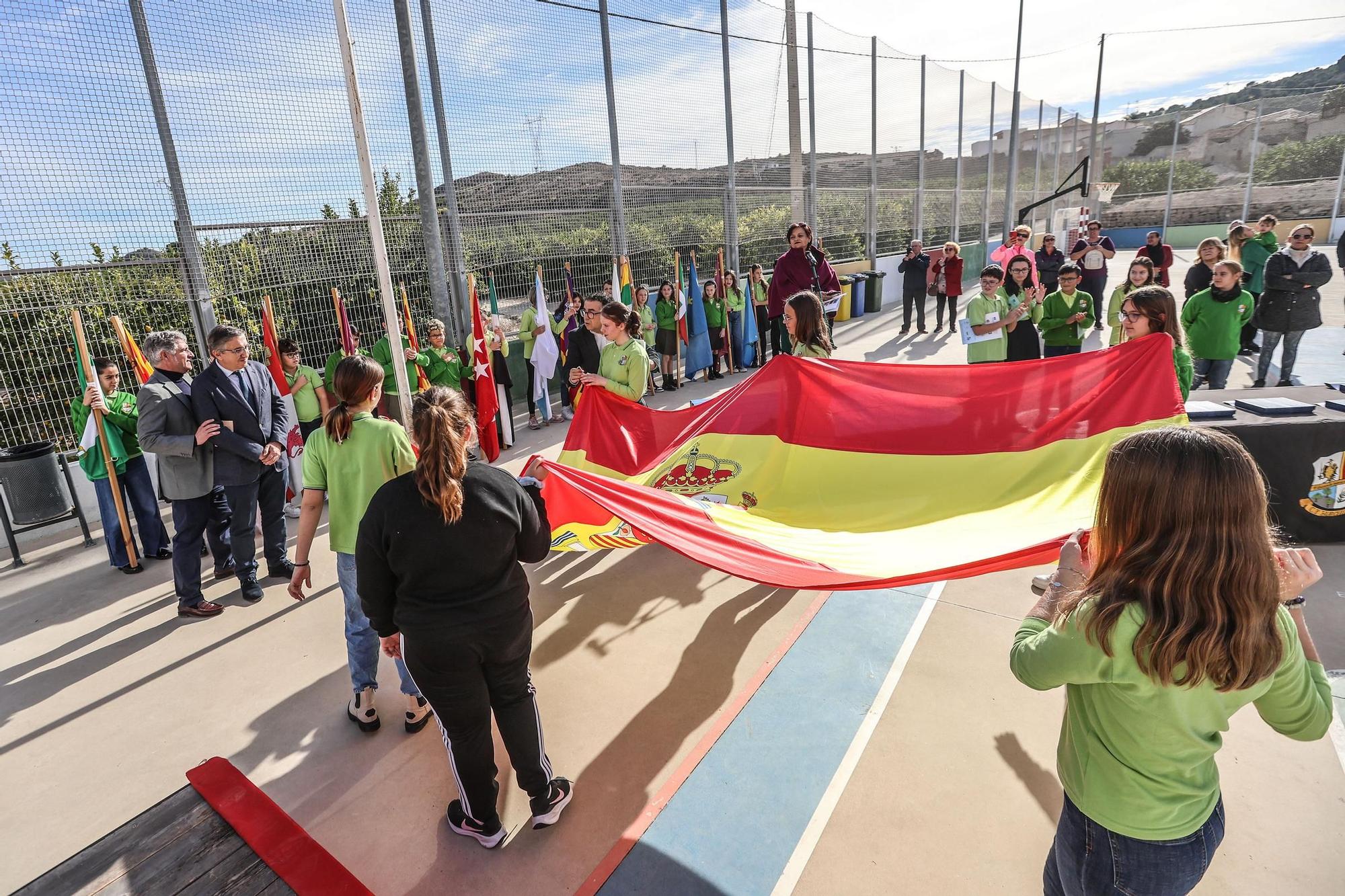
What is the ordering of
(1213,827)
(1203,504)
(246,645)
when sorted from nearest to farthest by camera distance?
1. (1203,504)
2. (1213,827)
3. (246,645)

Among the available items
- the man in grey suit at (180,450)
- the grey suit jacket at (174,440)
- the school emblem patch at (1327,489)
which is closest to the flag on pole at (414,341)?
the man in grey suit at (180,450)

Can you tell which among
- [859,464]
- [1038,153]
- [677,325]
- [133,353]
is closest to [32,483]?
[133,353]

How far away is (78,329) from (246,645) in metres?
2.92

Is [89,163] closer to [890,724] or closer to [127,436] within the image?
[127,436]

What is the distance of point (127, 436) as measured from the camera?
583 centimetres

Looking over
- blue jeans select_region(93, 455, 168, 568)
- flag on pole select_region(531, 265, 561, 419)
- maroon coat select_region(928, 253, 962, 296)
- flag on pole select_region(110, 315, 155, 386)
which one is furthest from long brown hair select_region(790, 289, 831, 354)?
maroon coat select_region(928, 253, 962, 296)

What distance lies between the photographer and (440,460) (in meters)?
2.46

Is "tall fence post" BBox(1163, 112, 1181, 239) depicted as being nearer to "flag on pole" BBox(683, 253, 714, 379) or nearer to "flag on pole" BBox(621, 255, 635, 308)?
"flag on pole" BBox(683, 253, 714, 379)

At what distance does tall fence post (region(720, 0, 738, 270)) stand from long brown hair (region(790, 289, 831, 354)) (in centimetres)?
909

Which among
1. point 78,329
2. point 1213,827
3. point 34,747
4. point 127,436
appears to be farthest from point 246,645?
point 1213,827

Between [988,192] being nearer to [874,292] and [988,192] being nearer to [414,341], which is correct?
[874,292]

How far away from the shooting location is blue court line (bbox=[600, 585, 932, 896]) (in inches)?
110

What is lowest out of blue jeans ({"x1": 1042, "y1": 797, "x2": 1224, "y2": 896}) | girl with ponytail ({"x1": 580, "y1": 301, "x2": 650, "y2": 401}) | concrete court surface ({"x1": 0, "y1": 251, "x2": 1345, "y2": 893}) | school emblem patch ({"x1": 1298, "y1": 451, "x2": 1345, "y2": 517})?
concrete court surface ({"x1": 0, "y1": 251, "x2": 1345, "y2": 893})

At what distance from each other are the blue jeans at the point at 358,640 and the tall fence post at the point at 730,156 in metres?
11.4
